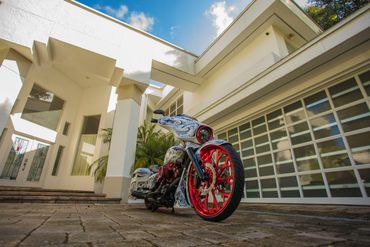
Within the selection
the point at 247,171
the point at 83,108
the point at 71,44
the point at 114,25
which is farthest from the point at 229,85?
the point at 83,108

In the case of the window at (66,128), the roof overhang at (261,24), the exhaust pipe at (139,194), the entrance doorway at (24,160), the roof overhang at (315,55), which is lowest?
the exhaust pipe at (139,194)

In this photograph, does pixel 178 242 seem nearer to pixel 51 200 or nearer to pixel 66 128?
pixel 51 200

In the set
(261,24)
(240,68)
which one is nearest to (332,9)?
(261,24)

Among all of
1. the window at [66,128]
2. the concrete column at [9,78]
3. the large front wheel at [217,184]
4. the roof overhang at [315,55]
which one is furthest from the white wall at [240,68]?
the window at [66,128]

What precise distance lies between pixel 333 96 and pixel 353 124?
763 mm

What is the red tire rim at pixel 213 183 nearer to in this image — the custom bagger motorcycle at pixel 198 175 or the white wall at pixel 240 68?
the custom bagger motorcycle at pixel 198 175

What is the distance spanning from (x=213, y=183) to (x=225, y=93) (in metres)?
5.90

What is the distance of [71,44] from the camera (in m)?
6.18

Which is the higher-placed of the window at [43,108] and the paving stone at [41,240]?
the window at [43,108]

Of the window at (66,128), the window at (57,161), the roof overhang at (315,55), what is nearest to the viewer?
the roof overhang at (315,55)

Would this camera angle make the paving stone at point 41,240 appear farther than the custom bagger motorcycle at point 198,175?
No

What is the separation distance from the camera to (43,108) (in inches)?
384

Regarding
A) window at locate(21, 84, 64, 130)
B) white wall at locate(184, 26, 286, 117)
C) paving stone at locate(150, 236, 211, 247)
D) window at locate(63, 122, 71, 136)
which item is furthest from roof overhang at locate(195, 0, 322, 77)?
window at locate(63, 122, 71, 136)

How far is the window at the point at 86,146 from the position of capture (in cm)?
1005
